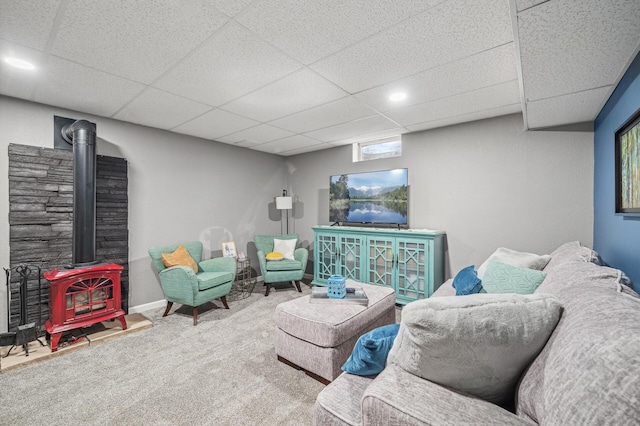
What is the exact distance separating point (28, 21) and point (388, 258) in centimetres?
370

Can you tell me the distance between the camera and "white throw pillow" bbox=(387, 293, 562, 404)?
34.7 inches

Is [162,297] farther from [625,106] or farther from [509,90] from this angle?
[625,106]

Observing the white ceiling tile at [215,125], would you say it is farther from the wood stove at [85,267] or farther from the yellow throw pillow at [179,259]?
the yellow throw pillow at [179,259]

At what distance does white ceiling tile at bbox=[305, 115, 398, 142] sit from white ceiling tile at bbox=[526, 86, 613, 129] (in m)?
1.43

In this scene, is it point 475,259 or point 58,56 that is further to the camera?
point 475,259

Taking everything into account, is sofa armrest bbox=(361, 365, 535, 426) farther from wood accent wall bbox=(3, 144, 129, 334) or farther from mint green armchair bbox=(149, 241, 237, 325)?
wood accent wall bbox=(3, 144, 129, 334)

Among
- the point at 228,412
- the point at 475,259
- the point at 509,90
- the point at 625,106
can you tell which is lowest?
the point at 228,412

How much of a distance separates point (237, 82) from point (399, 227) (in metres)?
2.71

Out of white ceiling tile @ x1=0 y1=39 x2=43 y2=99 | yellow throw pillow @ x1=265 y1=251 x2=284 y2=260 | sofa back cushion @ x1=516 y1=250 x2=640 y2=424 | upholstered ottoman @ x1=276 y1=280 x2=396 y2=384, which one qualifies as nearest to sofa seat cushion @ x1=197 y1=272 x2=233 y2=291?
yellow throw pillow @ x1=265 y1=251 x2=284 y2=260

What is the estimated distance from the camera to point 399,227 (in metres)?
3.84

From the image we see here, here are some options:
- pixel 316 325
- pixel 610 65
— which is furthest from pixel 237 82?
pixel 610 65

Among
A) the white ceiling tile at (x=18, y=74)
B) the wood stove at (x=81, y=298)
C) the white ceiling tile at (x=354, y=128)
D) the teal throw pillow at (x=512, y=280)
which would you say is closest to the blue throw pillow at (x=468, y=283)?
the teal throw pillow at (x=512, y=280)

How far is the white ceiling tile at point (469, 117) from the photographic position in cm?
292

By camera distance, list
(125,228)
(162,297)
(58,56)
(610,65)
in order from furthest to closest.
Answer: (162,297) → (125,228) → (58,56) → (610,65)
